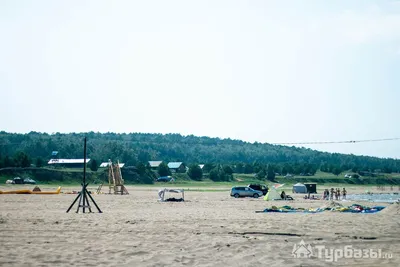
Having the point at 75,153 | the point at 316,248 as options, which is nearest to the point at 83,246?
the point at 316,248

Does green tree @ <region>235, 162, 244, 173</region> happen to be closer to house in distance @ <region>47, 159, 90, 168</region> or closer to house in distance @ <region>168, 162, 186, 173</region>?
house in distance @ <region>168, 162, 186, 173</region>

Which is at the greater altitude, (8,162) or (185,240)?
(8,162)

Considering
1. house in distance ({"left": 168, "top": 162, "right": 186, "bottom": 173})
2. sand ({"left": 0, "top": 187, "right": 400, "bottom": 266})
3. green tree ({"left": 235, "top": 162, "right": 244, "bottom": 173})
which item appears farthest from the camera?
green tree ({"left": 235, "top": 162, "right": 244, "bottom": 173})

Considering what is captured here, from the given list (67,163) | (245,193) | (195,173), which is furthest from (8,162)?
(245,193)

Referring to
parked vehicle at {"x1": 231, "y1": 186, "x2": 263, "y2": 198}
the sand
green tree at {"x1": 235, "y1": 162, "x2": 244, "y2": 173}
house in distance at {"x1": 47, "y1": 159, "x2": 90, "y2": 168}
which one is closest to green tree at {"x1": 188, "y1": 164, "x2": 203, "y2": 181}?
green tree at {"x1": 235, "y1": 162, "x2": 244, "y2": 173}

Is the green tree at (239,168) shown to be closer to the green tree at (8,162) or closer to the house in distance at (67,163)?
the house in distance at (67,163)

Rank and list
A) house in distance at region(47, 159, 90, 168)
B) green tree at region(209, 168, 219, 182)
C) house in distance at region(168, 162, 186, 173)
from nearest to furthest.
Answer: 1. green tree at region(209, 168, 219, 182)
2. house in distance at region(47, 159, 90, 168)
3. house in distance at region(168, 162, 186, 173)

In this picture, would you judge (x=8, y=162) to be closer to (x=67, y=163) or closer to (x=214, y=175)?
(x=67, y=163)

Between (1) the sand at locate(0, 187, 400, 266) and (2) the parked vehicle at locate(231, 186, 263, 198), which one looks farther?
(2) the parked vehicle at locate(231, 186, 263, 198)

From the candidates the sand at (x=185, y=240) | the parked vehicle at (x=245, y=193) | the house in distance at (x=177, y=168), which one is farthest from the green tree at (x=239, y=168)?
the sand at (x=185, y=240)

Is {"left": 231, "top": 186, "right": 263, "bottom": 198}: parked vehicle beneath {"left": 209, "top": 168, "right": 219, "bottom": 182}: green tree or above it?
beneath

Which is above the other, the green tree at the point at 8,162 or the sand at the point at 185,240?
the green tree at the point at 8,162

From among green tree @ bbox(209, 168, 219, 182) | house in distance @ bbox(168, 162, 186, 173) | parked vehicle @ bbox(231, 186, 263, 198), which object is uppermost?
house in distance @ bbox(168, 162, 186, 173)

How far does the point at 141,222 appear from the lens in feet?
67.0
